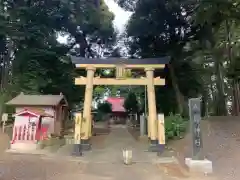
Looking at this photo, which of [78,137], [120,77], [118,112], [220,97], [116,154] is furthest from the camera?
[118,112]

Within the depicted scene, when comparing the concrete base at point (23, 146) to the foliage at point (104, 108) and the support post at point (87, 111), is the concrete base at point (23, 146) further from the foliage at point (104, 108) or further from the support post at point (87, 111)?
the foliage at point (104, 108)

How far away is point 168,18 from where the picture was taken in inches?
816

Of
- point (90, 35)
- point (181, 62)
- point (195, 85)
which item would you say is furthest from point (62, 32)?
point (195, 85)

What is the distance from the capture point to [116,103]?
41031 mm

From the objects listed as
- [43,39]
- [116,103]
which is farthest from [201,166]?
[116,103]

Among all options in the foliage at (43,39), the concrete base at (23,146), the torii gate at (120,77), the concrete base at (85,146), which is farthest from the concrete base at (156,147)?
the foliage at (43,39)

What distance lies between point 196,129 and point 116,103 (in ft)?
103

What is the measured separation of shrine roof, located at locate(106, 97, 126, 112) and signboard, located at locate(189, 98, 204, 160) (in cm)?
2898

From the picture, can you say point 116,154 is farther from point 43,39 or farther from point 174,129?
point 43,39

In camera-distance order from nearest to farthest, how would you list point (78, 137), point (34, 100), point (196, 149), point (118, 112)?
point (196, 149) < point (78, 137) < point (34, 100) < point (118, 112)

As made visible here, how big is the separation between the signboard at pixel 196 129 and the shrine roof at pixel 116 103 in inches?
1141

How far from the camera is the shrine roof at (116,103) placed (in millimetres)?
39812

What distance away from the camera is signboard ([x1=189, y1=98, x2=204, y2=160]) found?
372 inches

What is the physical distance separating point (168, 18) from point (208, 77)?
925 cm
